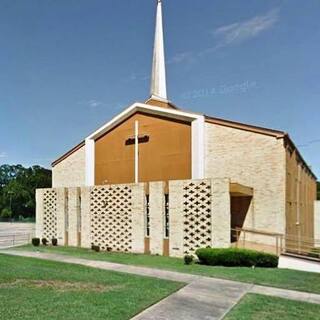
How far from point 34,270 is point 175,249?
7.25 m

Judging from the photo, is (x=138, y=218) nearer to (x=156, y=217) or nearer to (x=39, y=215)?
(x=156, y=217)

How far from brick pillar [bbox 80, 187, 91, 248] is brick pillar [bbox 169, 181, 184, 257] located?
220 inches

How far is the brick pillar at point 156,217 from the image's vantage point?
1895 centimetres

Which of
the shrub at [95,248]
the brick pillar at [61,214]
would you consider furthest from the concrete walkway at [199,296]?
the brick pillar at [61,214]

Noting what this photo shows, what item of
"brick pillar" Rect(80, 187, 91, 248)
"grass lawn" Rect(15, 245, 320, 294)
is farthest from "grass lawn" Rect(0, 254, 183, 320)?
"brick pillar" Rect(80, 187, 91, 248)

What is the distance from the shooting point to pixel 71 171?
26391 mm

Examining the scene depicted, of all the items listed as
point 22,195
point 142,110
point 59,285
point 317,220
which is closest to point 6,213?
point 22,195

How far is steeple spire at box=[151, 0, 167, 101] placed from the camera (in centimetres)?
2909

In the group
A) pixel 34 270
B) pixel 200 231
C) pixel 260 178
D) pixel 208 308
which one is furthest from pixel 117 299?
pixel 260 178

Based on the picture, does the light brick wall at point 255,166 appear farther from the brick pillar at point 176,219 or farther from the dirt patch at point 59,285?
the dirt patch at point 59,285

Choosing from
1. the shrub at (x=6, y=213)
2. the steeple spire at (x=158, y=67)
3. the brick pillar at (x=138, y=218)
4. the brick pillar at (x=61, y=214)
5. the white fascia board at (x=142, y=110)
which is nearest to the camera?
the brick pillar at (x=138, y=218)

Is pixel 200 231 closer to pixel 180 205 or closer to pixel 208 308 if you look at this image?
pixel 180 205

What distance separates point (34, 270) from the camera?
12789mm

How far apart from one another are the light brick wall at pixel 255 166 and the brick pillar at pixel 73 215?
7794mm
